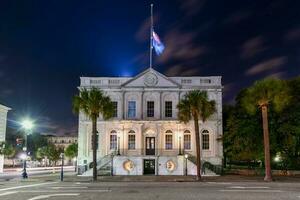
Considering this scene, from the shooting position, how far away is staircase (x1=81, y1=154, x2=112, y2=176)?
4297 centimetres

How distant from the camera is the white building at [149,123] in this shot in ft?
152

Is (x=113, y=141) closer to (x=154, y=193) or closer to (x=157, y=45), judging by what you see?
(x=157, y=45)

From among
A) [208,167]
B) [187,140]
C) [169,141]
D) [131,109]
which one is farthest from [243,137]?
[131,109]

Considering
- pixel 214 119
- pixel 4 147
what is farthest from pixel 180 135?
pixel 4 147

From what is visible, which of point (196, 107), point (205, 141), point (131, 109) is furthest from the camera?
point (131, 109)

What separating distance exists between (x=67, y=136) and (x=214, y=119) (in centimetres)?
14287

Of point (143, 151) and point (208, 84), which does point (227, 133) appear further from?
point (143, 151)

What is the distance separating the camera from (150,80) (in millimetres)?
47594

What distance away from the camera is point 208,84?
1881 inches

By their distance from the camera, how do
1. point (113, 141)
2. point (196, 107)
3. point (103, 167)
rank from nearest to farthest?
point (196, 107)
point (103, 167)
point (113, 141)

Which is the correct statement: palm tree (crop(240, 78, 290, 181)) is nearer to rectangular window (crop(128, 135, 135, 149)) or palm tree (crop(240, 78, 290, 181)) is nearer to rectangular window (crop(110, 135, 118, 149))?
rectangular window (crop(128, 135, 135, 149))

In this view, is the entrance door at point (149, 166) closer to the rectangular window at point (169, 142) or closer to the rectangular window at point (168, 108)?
the rectangular window at point (169, 142)

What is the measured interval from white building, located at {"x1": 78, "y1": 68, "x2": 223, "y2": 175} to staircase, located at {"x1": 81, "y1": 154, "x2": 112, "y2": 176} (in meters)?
0.32

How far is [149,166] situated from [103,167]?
5.48 meters
